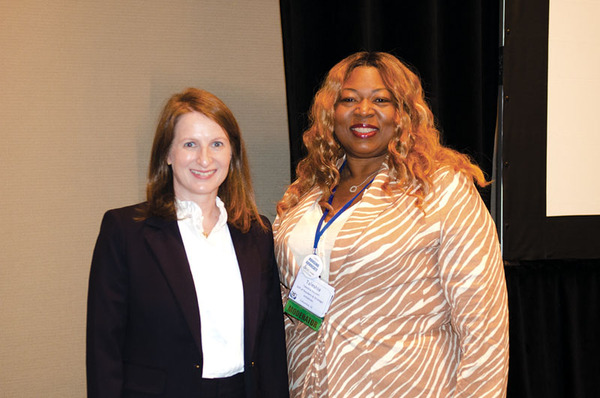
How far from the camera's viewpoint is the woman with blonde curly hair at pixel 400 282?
5.62 feet

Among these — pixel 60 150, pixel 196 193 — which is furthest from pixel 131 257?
pixel 60 150

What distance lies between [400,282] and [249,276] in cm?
46

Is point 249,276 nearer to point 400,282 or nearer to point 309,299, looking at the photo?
point 309,299

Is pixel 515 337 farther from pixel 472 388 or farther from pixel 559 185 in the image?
pixel 472 388

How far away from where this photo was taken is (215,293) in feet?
5.20

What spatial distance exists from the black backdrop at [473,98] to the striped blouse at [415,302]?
32.1 inches

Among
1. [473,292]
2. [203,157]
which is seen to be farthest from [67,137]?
[473,292]

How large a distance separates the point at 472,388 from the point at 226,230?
89 centimetres

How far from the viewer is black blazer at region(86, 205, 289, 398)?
148 centimetres

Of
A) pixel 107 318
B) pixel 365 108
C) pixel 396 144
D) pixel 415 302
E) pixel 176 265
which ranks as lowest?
pixel 415 302

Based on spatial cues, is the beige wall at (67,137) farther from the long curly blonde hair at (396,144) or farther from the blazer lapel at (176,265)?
the blazer lapel at (176,265)

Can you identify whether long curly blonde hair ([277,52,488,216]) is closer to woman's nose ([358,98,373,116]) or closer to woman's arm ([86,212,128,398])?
woman's nose ([358,98,373,116])

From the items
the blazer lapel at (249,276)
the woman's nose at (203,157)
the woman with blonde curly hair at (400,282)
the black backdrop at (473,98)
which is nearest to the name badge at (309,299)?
the woman with blonde curly hair at (400,282)

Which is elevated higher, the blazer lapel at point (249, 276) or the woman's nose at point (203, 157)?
the woman's nose at point (203, 157)
